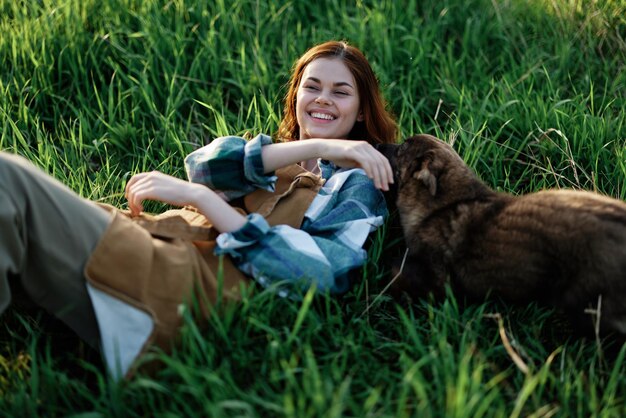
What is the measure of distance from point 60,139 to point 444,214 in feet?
8.75

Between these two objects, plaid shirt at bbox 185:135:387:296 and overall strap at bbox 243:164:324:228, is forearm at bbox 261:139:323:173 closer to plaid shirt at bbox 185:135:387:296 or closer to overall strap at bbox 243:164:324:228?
plaid shirt at bbox 185:135:387:296

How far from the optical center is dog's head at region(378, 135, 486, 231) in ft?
11.4

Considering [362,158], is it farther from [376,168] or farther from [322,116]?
[322,116]

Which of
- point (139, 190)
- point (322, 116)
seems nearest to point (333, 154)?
point (322, 116)

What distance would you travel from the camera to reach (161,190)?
3.28 metres

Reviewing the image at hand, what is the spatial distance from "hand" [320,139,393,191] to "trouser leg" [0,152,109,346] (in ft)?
3.66

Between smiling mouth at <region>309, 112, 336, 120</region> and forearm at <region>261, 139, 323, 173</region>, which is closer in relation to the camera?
forearm at <region>261, 139, 323, 173</region>

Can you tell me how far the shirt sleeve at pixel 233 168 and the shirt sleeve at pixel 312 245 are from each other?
31 cm

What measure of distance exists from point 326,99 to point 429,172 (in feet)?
2.47

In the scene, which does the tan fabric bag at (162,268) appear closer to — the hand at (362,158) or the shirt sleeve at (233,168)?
the shirt sleeve at (233,168)

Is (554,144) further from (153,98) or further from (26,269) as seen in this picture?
(26,269)

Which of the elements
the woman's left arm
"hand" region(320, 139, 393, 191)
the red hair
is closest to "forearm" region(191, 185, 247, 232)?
the woman's left arm

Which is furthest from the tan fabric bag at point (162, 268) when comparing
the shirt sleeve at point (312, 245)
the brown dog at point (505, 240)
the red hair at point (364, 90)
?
the red hair at point (364, 90)

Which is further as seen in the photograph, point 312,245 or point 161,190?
point 161,190
